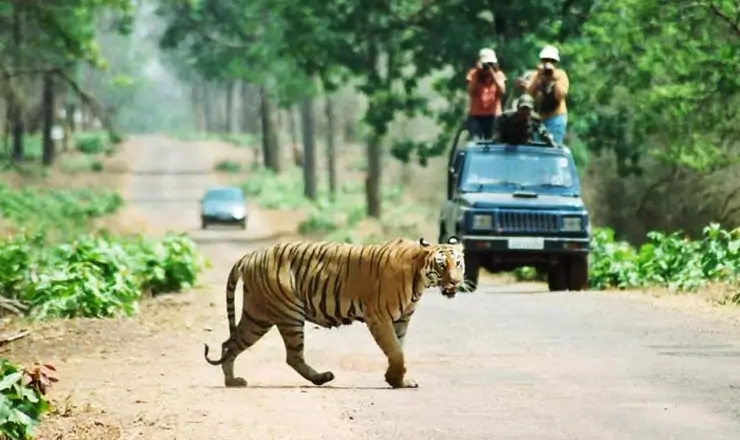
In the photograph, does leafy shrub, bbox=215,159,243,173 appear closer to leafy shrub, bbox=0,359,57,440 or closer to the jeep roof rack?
the jeep roof rack

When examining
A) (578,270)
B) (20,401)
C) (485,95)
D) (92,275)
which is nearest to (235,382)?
(20,401)

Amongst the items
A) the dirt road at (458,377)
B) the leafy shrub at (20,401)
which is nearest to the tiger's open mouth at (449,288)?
the dirt road at (458,377)

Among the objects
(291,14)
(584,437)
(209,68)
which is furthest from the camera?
(209,68)

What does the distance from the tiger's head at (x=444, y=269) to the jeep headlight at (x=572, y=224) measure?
10.5 m

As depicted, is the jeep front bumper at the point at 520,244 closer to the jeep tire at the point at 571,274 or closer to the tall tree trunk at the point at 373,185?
the jeep tire at the point at 571,274

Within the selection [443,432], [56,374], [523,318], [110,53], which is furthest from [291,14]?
[110,53]

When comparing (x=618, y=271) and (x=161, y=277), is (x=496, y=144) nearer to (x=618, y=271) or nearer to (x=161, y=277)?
(x=618, y=271)

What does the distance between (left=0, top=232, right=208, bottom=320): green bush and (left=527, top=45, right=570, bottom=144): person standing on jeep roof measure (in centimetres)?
542

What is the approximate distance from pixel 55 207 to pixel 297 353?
4028 cm

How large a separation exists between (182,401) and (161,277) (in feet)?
36.8

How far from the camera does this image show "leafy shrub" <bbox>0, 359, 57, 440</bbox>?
31.2ft

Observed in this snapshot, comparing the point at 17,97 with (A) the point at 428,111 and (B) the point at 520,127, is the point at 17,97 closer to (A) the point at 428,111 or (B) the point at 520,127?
(B) the point at 520,127

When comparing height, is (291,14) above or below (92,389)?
above

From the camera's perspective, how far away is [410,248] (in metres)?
12.4
